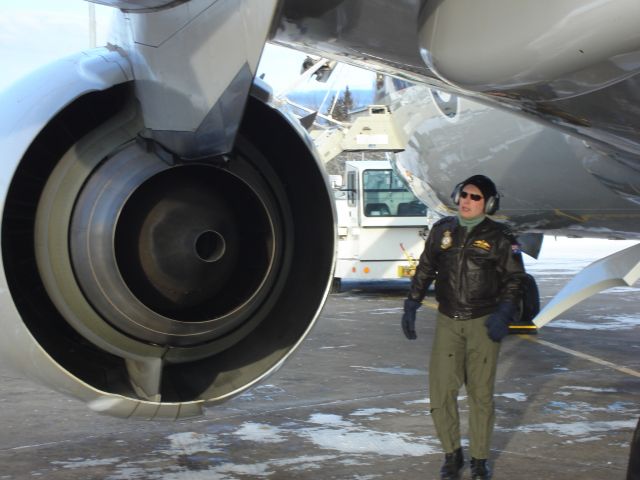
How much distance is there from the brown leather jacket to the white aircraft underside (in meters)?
0.83

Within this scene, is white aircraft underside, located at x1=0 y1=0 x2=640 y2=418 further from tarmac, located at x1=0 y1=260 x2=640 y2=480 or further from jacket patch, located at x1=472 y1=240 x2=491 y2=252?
jacket patch, located at x1=472 y1=240 x2=491 y2=252

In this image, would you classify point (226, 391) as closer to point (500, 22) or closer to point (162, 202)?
point (162, 202)

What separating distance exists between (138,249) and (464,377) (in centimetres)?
202

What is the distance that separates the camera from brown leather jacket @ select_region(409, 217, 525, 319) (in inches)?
187

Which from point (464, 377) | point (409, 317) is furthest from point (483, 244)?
point (464, 377)

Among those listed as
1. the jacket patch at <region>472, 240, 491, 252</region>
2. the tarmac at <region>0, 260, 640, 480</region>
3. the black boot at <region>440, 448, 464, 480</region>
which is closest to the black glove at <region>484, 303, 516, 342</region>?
the jacket patch at <region>472, 240, 491, 252</region>

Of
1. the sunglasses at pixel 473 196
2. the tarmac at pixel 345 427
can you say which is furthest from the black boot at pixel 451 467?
the sunglasses at pixel 473 196

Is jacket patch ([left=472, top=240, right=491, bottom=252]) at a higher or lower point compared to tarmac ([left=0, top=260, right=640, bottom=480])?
higher

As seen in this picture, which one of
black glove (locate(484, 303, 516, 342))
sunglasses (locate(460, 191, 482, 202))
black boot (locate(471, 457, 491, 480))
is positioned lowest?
black boot (locate(471, 457, 491, 480))

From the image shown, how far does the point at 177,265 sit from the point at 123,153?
0.50 m

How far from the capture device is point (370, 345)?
985cm

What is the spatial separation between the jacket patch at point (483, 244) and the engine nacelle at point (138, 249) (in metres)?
1.14

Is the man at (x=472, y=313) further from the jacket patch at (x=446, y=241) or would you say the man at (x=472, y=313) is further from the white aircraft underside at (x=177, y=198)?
the white aircraft underside at (x=177, y=198)

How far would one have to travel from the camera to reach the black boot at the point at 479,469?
4734mm
